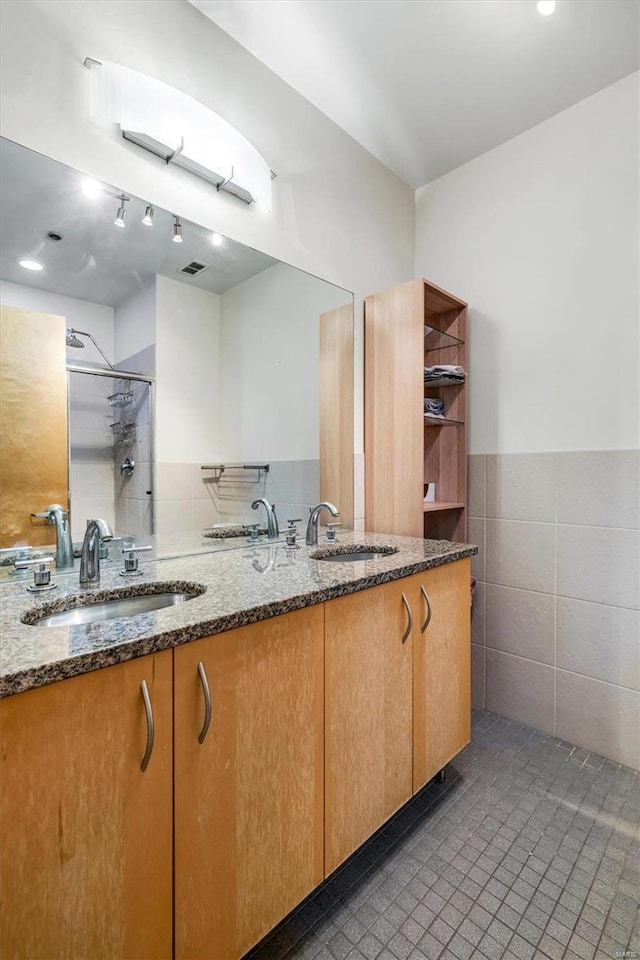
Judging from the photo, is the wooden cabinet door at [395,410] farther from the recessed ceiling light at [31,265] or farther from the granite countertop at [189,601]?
the recessed ceiling light at [31,265]

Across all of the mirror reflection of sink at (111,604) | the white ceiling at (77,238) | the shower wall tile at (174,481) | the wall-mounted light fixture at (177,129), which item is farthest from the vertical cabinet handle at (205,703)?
the wall-mounted light fixture at (177,129)

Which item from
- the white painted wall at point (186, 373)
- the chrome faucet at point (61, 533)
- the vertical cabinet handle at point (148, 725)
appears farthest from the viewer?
the white painted wall at point (186, 373)

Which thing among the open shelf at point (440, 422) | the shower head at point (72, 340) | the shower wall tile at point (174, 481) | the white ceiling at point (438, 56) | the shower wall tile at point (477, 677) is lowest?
the shower wall tile at point (477, 677)

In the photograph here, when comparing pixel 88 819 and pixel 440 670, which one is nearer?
pixel 88 819

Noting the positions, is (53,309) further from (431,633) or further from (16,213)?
(431,633)

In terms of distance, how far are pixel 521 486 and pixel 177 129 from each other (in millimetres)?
1900

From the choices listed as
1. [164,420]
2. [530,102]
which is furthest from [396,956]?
[530,102]

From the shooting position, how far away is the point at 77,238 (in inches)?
49.1

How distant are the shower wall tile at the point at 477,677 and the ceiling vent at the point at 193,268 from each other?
206 cm

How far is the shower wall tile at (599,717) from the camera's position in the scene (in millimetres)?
1711

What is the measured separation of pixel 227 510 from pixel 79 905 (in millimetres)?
1096

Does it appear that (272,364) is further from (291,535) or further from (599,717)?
(599,717)

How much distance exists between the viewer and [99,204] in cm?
127

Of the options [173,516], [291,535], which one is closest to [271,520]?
[291,535]
